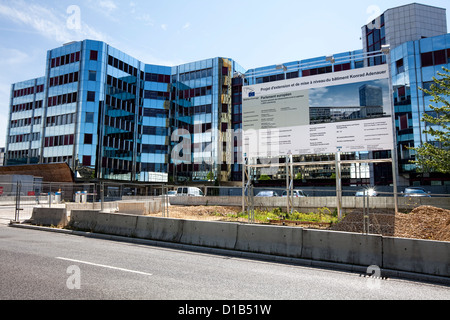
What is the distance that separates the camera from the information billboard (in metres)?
16.4

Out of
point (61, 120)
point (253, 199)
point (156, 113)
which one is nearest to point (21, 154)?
point (61, 120)

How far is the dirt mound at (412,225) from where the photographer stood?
38.0 ft

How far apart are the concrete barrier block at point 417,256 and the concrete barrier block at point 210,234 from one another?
454cm

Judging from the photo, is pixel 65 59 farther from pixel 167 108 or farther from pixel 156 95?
pixel 167 108

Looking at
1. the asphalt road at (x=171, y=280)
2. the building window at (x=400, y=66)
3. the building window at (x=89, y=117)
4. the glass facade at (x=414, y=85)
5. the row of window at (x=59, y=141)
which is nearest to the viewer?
the asphalt road at (x=171, y=280)

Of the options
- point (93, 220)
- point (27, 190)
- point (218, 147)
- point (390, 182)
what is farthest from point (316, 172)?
point (93, 220)

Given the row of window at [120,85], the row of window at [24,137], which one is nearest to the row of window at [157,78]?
the row of window at [120,85]

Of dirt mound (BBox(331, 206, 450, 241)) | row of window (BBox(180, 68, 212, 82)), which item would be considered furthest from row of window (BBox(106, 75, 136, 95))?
dirt mound (BBox(331, 206, 450, 241))

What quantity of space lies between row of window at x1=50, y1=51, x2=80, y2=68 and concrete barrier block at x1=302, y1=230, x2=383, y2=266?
192 ft

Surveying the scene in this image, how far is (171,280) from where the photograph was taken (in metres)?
6.36

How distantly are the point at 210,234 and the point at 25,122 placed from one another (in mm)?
76734

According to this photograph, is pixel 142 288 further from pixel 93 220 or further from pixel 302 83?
pixel 302 83

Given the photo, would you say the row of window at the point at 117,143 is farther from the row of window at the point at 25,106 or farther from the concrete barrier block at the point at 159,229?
the concrete barrier block at the point at 159,229
